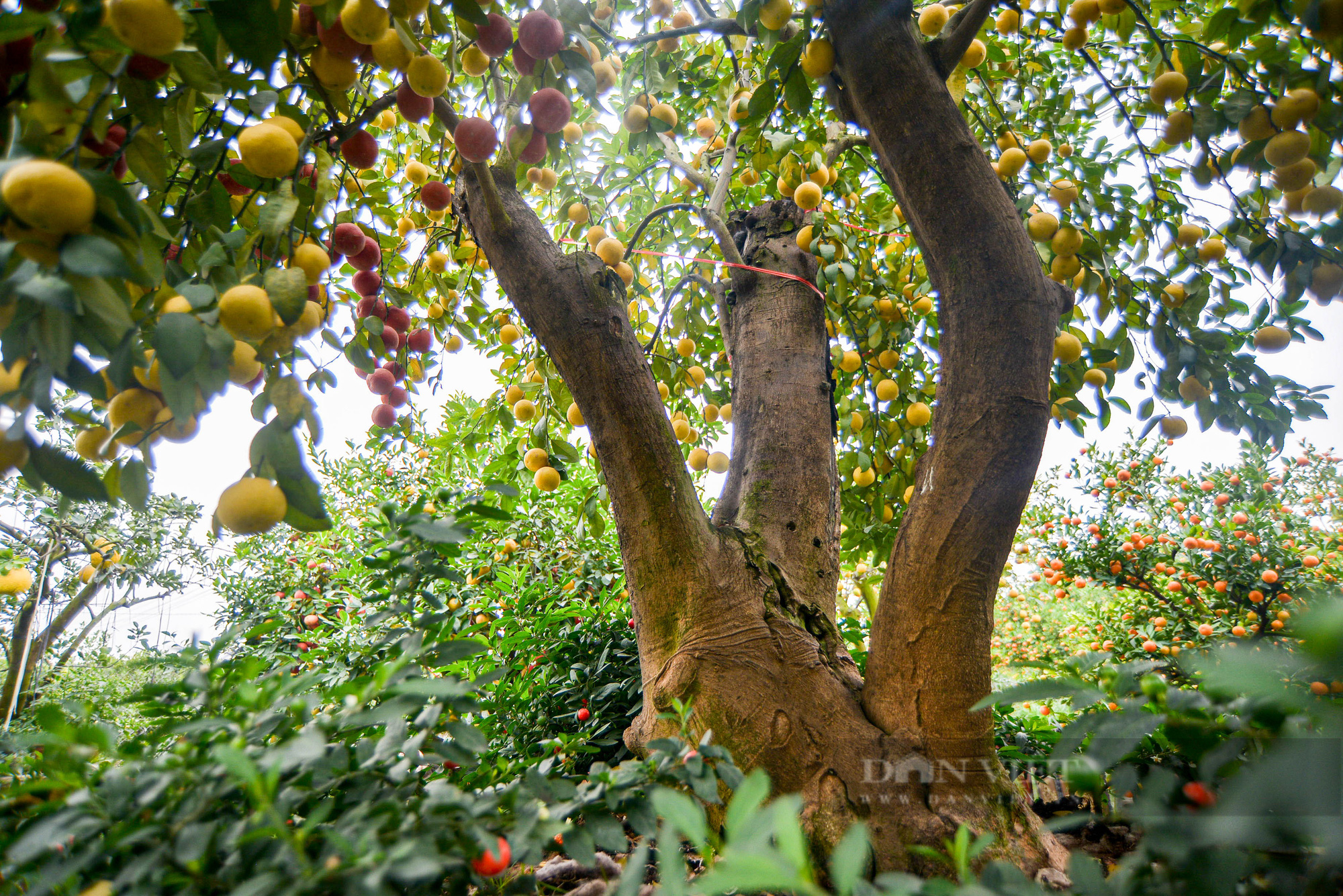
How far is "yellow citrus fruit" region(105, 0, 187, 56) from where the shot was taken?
21.7 inches

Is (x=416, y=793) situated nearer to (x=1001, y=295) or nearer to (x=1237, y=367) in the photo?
(x=1001, y=295)

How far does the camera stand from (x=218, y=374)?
0.59 m

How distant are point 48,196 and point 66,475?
292 millimetres

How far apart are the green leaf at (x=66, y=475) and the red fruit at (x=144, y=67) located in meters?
0.44

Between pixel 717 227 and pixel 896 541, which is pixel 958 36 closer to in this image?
pixel 717 227

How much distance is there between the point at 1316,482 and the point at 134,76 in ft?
17.0

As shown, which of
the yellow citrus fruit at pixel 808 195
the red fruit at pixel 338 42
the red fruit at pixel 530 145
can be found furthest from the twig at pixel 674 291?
the red fruit at pixel 338 42

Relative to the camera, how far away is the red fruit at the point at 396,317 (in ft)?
4.67

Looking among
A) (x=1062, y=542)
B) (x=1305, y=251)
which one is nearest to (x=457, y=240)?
(x=1305, y=251)

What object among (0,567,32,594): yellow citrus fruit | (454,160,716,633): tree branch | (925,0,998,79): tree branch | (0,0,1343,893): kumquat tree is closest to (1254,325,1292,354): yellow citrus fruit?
(0,0,1343,893): kumquat tree

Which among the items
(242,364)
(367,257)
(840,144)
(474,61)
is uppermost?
(840,144)

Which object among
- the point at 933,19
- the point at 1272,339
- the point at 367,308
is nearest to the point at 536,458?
the point at 367,308

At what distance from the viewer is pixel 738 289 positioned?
79.3 inches

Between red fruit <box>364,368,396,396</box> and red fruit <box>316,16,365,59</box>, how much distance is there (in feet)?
2.66
